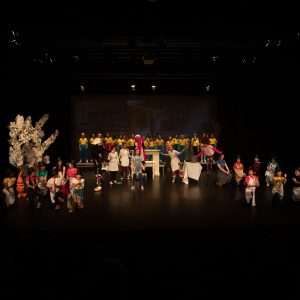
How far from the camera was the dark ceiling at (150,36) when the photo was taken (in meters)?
7.41

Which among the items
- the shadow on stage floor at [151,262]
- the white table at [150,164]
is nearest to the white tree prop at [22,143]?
the shadow on stage floor at [151,262]

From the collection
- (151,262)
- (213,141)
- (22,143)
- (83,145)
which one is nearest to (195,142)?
(213,141)

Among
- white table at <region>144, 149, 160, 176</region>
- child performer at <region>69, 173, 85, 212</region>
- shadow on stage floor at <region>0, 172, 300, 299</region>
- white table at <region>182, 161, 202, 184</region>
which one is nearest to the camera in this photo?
shadow on stage floor at <region>0, 172, 300, 299</region>

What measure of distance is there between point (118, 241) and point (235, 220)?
3.54 m

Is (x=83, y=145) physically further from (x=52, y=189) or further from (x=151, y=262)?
(x=151, y=262)

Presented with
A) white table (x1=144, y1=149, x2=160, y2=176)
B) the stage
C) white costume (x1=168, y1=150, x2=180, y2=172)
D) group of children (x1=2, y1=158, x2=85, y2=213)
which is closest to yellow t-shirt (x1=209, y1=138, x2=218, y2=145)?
white table (x1=144, y1=149, x2=160, y2=176)

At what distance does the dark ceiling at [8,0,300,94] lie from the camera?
7407 millimetres

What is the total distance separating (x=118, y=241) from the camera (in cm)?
431

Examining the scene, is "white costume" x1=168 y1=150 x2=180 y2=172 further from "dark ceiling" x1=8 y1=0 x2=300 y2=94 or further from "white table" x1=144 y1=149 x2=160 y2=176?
"dark ceiling" x1=8 y1=0 x2=300 y2=94

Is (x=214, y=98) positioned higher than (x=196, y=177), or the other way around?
(x=214, y=98)

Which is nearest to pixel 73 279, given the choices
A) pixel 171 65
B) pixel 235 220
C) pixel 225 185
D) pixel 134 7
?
pixel 235 220

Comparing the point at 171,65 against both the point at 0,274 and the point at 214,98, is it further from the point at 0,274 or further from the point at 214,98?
the point at 0,274

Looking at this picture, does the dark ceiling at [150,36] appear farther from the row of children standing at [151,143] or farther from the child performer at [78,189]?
the child performer at [78,189]

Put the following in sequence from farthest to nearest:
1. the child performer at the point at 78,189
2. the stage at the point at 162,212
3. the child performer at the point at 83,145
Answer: the child performer at the point at 83,145, the child performer at the point at 78,189, the stage at the point at 162,212
